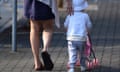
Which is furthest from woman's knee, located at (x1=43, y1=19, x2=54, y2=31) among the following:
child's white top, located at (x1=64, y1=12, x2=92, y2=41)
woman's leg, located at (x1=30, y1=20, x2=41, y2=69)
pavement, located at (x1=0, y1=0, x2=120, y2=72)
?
pavement, located at (x1=0, y1=0, x2=120, y2=72)

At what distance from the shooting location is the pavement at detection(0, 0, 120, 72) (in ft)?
27.3

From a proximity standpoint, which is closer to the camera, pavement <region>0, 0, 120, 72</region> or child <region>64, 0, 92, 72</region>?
child <region>64, 0, 92, 72</region>

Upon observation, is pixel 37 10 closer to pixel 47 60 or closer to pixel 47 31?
pixel 47 31

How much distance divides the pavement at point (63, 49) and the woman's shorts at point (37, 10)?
35.1 inches

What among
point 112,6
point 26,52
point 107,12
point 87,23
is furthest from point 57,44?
point 112,6

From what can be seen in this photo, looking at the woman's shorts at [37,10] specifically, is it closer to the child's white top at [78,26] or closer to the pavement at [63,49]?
the child's white top at [78,26]

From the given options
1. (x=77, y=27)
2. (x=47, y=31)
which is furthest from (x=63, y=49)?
(x=77, y=27)

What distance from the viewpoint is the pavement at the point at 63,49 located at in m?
8.32

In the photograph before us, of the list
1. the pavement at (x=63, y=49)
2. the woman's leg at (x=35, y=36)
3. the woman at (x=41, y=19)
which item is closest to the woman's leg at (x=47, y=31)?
the woman at (x=41, y=19)

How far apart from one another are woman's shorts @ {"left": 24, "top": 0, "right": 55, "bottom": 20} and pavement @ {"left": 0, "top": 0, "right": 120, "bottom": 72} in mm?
891

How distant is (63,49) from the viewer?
32.1 feet

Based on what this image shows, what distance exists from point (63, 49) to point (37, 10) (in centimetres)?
200

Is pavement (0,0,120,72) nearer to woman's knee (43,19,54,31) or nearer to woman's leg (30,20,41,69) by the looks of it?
woman's leg (30,20,41,69)

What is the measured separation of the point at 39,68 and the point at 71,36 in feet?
2.86
